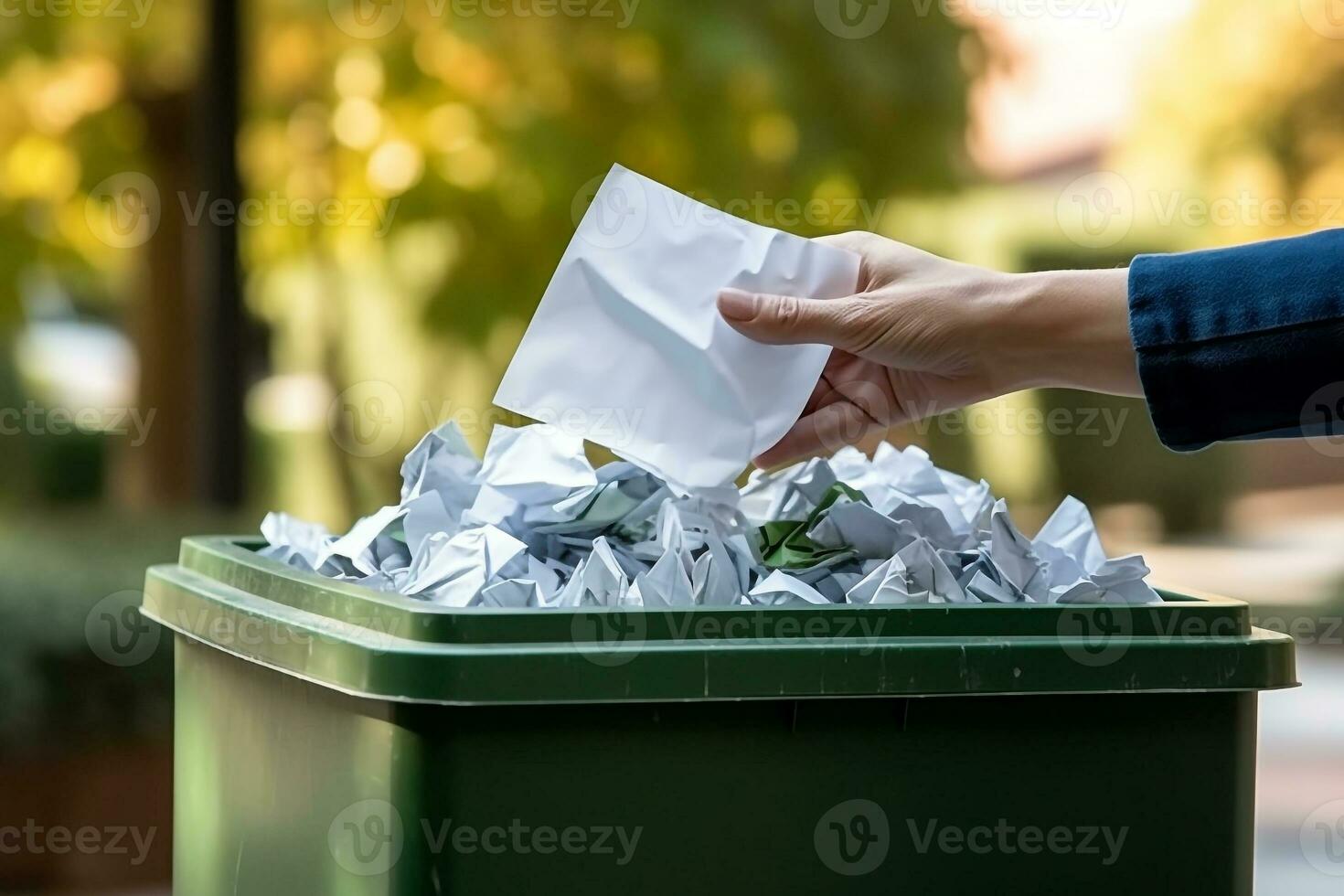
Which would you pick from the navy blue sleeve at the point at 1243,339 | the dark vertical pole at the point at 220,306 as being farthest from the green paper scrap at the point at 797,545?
the dark vertical pole at the point at 220,306

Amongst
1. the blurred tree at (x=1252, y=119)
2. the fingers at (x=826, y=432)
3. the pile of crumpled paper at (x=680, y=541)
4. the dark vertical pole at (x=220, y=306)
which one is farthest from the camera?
the blurred tree at (x=1252, y=119)

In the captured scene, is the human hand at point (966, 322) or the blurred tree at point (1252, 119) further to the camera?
the blurred tree at point (1252, 119)

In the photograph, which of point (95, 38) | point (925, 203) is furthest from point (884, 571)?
point (95, 38)

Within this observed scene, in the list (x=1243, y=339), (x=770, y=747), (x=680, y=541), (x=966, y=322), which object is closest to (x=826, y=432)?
(x=966, y=322)

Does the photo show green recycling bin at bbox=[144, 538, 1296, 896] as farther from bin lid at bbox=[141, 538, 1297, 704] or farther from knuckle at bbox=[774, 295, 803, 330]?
knuckle at bbox=[774, 295, 803, 330]

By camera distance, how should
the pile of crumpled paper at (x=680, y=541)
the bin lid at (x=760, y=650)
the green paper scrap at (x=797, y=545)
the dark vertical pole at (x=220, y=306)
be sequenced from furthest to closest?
1. the dark vertical pole at (x=220, y=306)
2. the green paper scrap at (x=797, y=545)
3. the pile of crumpled paper at (x=680, y=541)
4. the bin lid at (x=760, y=650)

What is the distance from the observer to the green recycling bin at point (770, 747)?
1.37 m

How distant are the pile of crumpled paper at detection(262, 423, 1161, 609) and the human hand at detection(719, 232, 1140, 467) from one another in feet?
0.57

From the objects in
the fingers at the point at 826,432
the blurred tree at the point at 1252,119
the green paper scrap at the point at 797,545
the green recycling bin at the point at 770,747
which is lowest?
the green recycling bin at the point at 770,747

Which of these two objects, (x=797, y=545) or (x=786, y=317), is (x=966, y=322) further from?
(x=797, y=545)

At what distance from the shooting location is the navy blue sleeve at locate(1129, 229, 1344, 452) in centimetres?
160

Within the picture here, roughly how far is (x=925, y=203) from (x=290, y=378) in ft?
11.0

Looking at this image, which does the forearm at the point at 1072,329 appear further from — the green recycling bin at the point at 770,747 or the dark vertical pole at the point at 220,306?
the dark vertical pole at the point at 220,306

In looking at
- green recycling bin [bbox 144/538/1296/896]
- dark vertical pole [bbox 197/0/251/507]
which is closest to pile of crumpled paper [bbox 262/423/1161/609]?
green recycling bin [bbox 144/538/1296/896]
